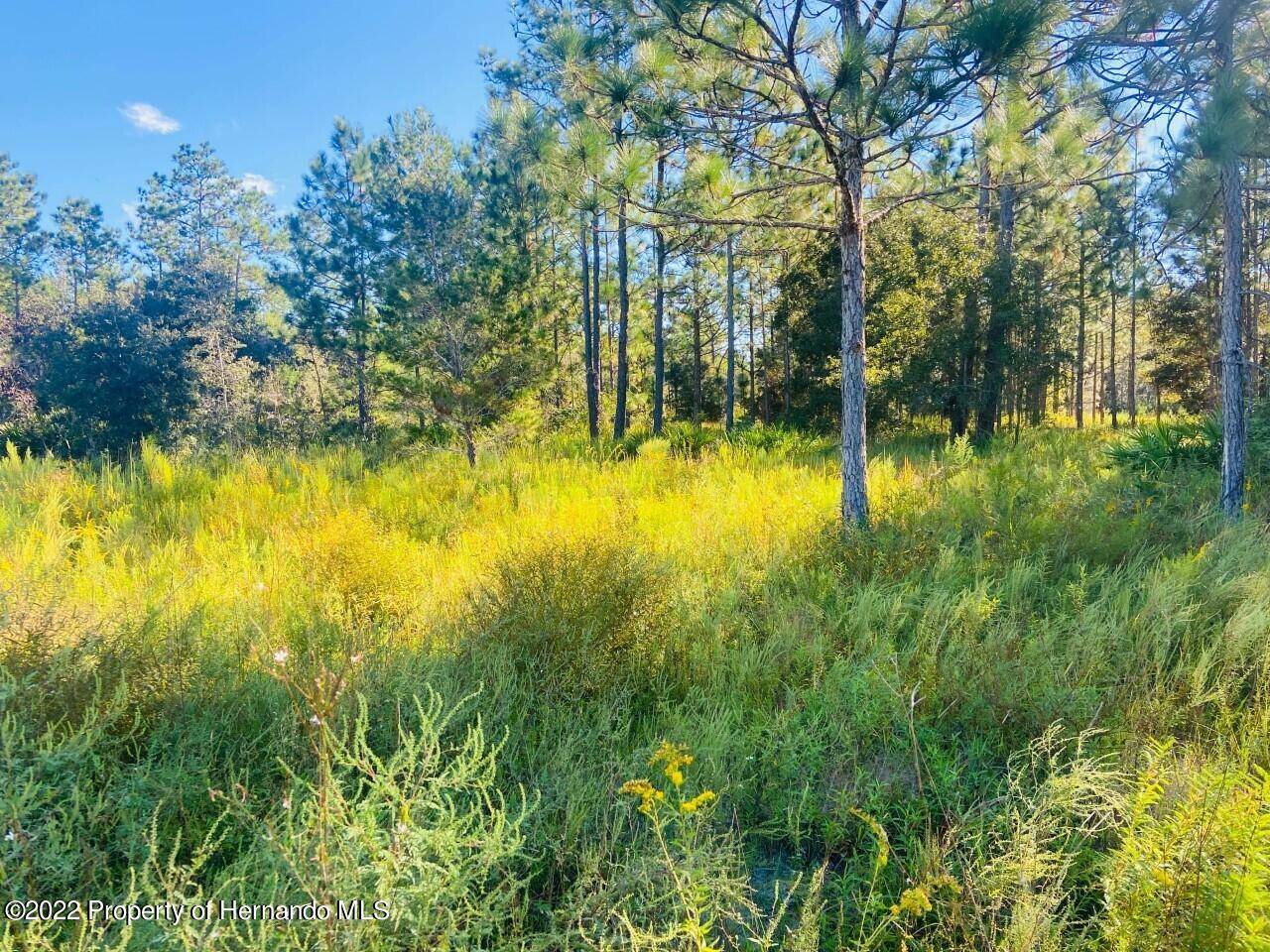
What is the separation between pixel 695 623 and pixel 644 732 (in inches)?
40.6

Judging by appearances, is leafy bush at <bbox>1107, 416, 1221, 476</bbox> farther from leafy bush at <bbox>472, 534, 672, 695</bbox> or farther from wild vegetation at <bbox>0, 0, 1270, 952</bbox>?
leafy bush at <bbox>472, 534, 672, 695</bbox>

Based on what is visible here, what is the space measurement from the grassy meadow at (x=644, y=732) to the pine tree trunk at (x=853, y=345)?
14.0 inches

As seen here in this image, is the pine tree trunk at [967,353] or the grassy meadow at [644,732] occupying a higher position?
the pine tree trunk at [967,353]

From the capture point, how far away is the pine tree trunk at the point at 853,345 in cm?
500

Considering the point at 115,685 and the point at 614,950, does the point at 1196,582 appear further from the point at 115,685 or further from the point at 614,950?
the point at 115,685

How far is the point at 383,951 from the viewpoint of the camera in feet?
4.17

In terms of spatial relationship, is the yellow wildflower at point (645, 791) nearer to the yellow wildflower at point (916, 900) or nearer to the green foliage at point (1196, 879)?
the yellow wildflower at point (916, 900)

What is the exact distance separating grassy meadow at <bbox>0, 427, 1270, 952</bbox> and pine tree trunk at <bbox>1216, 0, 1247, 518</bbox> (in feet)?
2.27

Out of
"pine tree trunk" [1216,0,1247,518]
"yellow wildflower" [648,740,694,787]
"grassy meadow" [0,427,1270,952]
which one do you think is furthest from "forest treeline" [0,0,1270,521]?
"yellow wildflower" [648,740,694,787]

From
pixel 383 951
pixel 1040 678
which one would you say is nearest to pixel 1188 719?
pixel 1040 678

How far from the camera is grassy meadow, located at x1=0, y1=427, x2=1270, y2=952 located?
1.48 metres

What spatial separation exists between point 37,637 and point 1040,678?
421cm

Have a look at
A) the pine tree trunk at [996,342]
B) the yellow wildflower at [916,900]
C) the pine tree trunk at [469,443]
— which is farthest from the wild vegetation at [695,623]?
the pine tree trunk at [996,342]

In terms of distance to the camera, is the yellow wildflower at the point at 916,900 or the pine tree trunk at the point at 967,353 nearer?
the yellow wildflower at the point at 916,900
